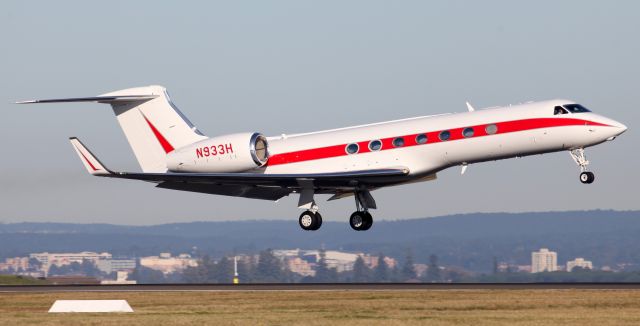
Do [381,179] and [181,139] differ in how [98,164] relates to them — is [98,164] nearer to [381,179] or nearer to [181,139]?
[181,139]

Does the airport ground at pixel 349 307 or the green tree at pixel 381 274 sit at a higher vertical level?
the green tree at pixel 381 274

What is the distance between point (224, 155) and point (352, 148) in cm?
496

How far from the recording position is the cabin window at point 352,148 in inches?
1577

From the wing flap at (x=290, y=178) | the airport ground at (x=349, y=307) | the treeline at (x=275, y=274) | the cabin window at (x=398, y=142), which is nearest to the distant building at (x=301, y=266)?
the treeline at (x=275, y=274)

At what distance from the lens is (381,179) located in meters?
39.7

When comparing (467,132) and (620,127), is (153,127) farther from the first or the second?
(620,127)

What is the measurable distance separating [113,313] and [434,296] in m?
8.77

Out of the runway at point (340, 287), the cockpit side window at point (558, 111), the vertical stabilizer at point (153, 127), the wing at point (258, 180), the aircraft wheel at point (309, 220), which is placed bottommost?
the runway at point (340, 287)

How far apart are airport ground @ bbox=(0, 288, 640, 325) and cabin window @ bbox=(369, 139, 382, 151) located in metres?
8.33

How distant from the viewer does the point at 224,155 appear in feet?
137

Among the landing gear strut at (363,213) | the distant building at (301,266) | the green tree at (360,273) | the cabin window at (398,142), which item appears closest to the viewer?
the cabin window at (398,142)

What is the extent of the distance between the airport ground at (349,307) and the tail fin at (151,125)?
11.1 meters

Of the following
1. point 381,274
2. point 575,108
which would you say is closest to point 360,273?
point 381,274

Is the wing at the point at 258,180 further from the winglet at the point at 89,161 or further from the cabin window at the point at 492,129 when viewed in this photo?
the cabin window at the point at 492,129
